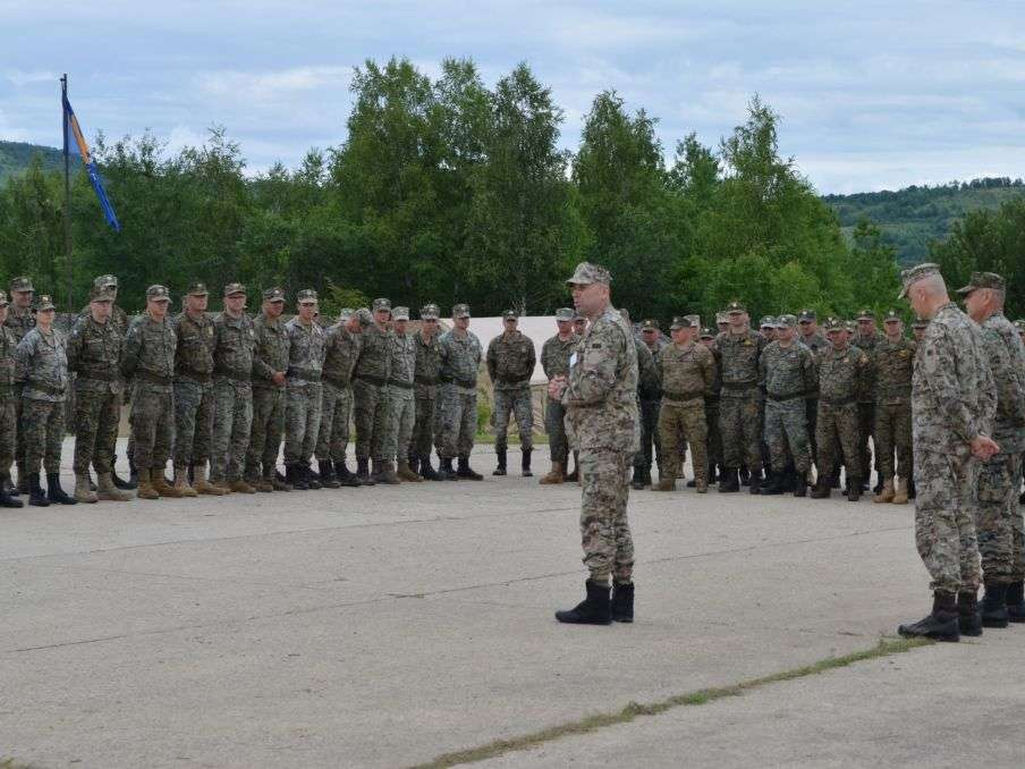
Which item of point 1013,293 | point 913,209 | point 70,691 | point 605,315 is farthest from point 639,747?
point 913,209

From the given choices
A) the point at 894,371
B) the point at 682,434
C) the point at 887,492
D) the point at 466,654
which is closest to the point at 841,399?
the point at 894,371

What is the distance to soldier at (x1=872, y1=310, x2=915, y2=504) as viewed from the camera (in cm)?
1708

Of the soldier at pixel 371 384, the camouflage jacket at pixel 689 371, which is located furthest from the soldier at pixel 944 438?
the soldier at pixel 371 384

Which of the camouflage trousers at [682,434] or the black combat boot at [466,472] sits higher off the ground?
the camouflage trousers at [682,434]

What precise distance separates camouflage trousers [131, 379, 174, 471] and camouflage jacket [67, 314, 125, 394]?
380 mm

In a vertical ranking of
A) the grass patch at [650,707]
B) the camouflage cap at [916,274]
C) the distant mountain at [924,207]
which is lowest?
the grass patch at [650,707]

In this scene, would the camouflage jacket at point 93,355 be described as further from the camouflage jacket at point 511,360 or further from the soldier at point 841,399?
the soldier at point 841,399

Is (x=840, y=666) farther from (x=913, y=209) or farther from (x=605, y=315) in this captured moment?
(x=913, y=209)

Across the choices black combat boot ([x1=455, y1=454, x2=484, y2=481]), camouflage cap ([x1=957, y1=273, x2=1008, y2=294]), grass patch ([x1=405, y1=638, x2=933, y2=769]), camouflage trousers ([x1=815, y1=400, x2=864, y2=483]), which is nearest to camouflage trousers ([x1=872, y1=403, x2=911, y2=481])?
camouflage trousers ([x1=815, y1=400, x2=864, y2=483])

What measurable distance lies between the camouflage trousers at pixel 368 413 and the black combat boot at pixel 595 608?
9.61m

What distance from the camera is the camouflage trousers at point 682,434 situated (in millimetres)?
18234

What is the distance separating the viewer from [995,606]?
9.33 metres

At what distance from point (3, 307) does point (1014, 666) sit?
Result: 402 inches

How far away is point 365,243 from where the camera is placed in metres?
70.6
